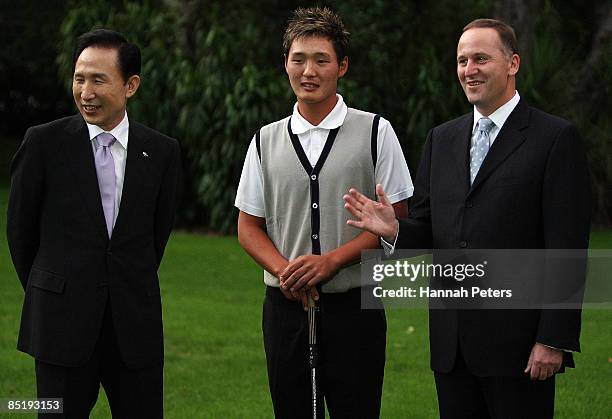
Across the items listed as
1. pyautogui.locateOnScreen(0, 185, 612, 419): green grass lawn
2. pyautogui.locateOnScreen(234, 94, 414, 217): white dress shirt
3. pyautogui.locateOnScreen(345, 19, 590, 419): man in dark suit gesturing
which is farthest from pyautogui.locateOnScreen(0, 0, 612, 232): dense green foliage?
pyautogui.locateOnScreen(345, 19, 590, 419): man in dark suit gesturing

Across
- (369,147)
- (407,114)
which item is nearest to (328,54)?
(369,147)

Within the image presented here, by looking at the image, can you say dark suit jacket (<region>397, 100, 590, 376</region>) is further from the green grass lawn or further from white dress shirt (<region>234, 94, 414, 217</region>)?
the green grass lawn

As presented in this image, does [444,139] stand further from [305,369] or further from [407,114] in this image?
[407,114]

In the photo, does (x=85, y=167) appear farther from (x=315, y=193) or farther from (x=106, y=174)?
(x=315, y=193)

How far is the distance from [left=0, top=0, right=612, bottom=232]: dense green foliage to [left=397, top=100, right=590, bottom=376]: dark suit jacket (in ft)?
37.5

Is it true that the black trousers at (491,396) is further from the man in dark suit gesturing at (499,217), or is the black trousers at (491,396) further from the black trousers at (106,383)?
the black trousers at (106,383)

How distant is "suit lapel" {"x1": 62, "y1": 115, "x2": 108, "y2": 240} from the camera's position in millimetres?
4098

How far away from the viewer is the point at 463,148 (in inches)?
166

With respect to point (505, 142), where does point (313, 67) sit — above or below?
above

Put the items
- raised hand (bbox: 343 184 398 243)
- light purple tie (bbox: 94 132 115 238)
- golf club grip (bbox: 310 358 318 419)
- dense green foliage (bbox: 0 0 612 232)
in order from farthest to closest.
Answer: dense green foliage (bbox: 0 0 612 232)
golf club grip (bbox: 310 358 318 419)
light purple tie (bbox: 94 132 115 238)
raised hand (bbox: 343 184 398 243)

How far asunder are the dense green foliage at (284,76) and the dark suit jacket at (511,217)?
1142 cm

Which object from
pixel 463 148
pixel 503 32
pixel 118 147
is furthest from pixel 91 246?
pixel 503 32

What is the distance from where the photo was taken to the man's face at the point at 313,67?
430 cm

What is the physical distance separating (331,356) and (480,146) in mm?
974
